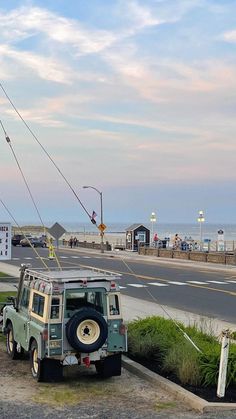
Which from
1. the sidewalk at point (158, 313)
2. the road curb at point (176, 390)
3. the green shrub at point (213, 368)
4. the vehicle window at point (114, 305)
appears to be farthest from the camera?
the sidewalk at point (158, 313)

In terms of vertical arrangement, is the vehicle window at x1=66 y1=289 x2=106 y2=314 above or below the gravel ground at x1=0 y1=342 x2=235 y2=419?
above

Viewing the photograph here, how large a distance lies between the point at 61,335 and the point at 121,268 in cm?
2708

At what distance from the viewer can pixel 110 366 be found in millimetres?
8430

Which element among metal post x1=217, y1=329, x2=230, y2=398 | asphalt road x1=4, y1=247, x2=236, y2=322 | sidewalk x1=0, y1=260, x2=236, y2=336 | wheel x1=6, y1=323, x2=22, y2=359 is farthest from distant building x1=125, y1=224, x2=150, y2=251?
metal post x1=217, y1=329, x2=230, y2=398

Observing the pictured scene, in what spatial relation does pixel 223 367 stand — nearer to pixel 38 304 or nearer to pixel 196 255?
pixel 38 304

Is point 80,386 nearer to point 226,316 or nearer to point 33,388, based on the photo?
point 33,388

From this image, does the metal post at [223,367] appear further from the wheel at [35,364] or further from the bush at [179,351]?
the wheel at [35,364]

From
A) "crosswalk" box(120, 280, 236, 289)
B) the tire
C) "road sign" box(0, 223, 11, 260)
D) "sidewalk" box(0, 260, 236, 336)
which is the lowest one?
"sidewalk" box(0, 260, 236, 336)

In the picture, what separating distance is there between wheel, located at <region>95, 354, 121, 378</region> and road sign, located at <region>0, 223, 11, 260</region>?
1046 centimetres

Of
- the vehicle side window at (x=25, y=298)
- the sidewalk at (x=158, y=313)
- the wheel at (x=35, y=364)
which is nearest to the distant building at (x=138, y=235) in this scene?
the sidewalk at (x=158, y=313)

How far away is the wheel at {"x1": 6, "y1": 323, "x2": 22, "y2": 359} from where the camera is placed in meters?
9.71

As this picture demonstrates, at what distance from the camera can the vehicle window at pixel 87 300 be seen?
8317 mm

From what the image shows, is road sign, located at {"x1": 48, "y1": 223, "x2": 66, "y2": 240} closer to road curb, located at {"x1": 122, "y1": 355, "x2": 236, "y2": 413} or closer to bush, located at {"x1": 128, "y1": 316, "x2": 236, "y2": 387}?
bush, located at {"x1": 128, "y1": 316, "x2": 236, "y2": 387}

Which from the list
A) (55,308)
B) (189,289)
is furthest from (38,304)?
(189,289)
